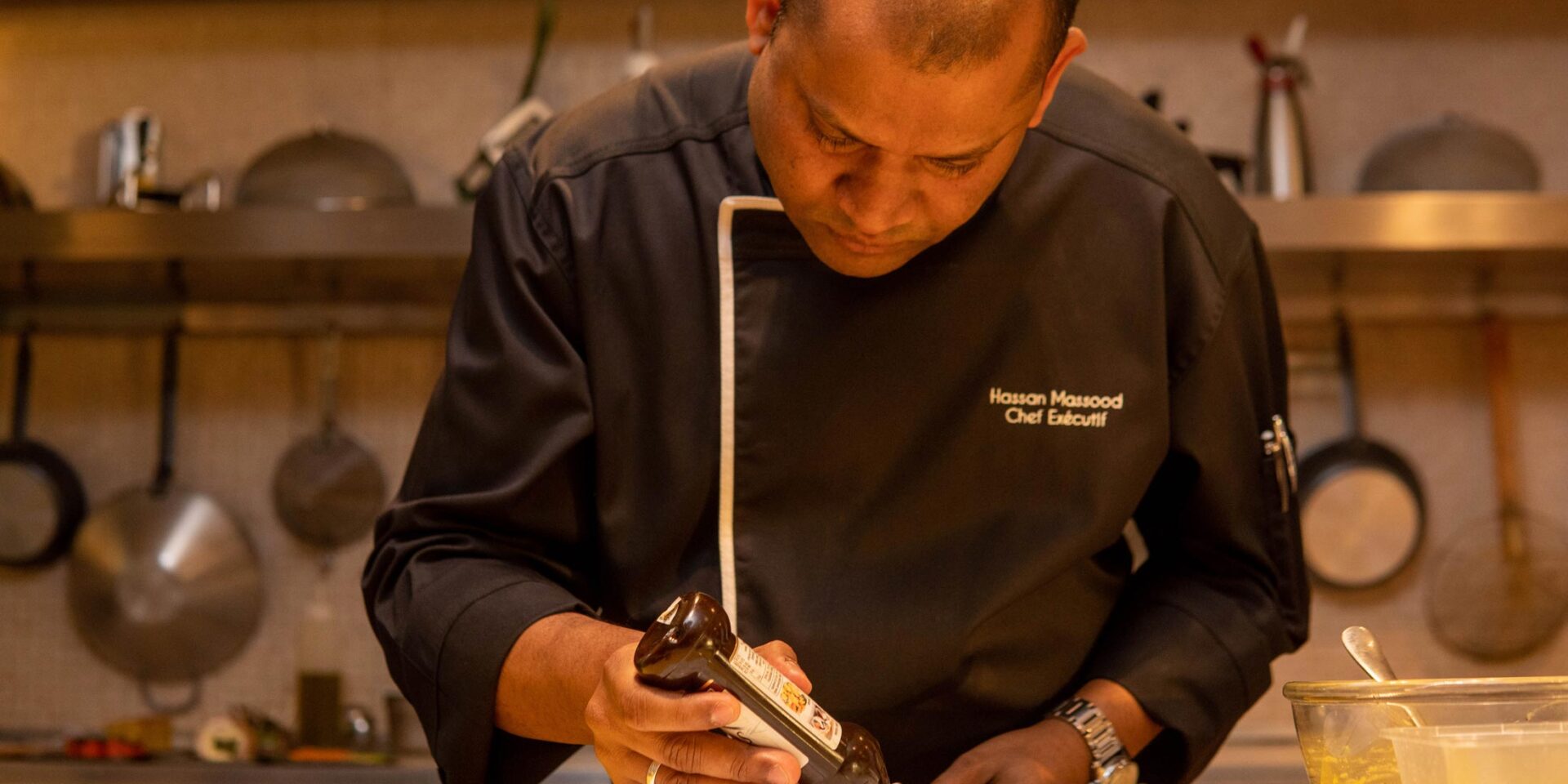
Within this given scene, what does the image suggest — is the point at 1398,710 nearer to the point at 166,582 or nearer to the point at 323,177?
the point at 323,177

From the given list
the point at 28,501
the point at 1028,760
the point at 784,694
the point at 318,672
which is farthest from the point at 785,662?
the point at 28,501

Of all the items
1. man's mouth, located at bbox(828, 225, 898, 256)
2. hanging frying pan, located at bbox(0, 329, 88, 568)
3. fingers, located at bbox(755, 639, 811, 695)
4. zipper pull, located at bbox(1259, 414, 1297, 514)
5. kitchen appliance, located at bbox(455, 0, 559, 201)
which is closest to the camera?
fingers, located at bbox(755, 639, 811, 695)

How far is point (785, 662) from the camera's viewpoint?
0.79m

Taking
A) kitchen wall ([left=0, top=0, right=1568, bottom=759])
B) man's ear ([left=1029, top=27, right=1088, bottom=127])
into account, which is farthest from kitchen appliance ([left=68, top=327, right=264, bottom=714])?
man's ear ([left=1029, top=27, right=1088, bottom=127])

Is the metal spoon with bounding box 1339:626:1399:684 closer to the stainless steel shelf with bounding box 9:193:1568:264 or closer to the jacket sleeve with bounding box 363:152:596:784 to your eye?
the jacket sleeve with bounding box 363:152:596:784

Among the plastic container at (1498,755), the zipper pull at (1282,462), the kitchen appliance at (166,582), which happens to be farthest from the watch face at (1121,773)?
the kitchen appliance at (166,582)

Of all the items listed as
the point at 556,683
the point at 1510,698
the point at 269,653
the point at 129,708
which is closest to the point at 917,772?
the point at 556,683

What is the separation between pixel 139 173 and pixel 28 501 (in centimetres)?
63

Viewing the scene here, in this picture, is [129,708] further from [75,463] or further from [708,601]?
[708,601]

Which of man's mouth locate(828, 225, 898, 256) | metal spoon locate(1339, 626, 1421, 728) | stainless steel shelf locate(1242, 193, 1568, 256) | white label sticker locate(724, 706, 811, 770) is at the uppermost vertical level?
stainless steel shelf locate(1242, 193, 1568, 256)

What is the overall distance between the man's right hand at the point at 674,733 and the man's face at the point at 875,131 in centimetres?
28

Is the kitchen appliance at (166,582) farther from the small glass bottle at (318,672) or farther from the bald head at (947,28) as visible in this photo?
the bald head at (947,28)

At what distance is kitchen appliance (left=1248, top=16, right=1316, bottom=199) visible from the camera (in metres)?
2.37

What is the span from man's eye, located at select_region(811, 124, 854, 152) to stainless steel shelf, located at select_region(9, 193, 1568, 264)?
1.45 metres
